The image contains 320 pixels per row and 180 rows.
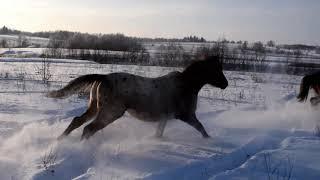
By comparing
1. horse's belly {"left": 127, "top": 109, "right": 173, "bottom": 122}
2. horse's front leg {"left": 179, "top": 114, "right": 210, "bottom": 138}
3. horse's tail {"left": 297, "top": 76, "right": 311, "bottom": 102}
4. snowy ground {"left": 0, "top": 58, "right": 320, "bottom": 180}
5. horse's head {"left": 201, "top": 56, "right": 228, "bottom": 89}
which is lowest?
snowy ground {"left": 0, "top": 58, "right": 320, "bottom": 180}

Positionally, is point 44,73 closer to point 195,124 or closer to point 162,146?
point 195,124

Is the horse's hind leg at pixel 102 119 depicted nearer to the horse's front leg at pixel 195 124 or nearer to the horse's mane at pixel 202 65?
the horse's front leg at pixel 195 124

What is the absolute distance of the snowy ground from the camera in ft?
17.6

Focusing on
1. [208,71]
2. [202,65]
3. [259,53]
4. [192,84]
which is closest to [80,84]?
[192,84]

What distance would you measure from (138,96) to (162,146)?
973mm

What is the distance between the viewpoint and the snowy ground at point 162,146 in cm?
538

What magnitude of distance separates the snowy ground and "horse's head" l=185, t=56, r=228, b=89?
37.9 inches

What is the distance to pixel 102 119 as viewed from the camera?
23.6 ft

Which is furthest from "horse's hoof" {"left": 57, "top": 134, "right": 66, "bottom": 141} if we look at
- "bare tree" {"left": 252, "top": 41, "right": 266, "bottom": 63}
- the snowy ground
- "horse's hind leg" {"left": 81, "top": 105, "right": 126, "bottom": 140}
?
"bare tree" {"left": 252, "top": 41, "right": 266, "bottom": 63}

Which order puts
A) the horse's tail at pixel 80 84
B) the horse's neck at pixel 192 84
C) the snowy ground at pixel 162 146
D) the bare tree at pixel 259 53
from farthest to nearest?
1. the bare tree at pixel 259 53
2. the horse's neck at pixel 192 84
3. the horse's tail at pixel 80 84
4. the snowy ground at pixel 162 146

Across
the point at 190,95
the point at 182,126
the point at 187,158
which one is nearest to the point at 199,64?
the point at 190,95

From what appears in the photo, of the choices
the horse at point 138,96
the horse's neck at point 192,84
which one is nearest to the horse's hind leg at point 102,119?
the horse at point 138,96

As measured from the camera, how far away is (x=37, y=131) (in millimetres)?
7754

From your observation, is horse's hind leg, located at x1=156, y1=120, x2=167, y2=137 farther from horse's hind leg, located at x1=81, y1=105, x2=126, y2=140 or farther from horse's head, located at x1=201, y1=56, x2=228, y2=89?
horse's head, located at x1=201, y1=56, x2=228, y2=89
